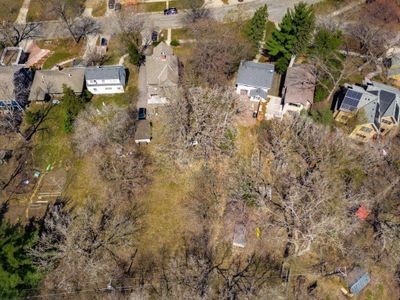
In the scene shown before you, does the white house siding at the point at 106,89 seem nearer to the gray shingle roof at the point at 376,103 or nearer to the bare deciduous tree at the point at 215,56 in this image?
the bare deciduous tree at the point at 215,56

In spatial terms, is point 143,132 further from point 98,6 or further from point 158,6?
point 98,6

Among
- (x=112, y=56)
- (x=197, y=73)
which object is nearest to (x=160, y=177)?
(x=197, y=73)

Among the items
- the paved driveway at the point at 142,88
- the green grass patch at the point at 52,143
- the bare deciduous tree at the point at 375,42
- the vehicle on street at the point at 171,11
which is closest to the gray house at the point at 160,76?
the paved driveway at the point at 142,88

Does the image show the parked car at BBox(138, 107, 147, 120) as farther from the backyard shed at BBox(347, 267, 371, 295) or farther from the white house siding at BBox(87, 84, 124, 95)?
the backyard shed at BBox(347, 267, 371, 295)

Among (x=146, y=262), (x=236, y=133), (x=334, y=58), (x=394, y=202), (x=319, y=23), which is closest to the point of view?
(x=146, y=262)

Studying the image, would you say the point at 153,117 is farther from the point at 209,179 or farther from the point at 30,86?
the point at 30,86

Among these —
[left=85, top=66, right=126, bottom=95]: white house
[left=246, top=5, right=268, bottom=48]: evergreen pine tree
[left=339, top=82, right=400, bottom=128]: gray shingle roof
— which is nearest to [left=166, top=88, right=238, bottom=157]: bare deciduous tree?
[left=85, top=66, right=126, bottom=95]: white house

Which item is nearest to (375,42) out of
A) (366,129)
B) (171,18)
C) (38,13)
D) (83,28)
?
(366,129)
